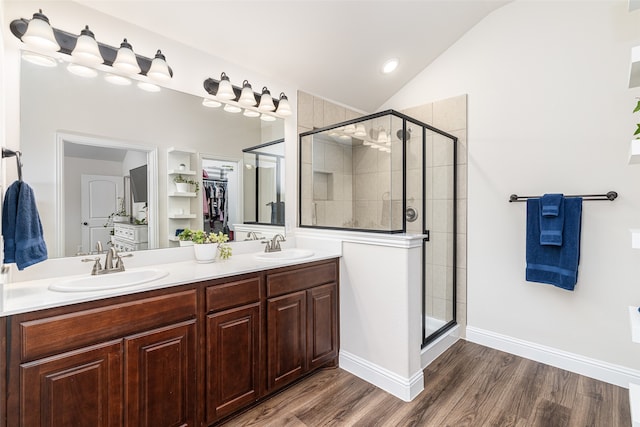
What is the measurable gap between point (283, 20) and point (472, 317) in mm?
2928

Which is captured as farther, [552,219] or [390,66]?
[390,66]

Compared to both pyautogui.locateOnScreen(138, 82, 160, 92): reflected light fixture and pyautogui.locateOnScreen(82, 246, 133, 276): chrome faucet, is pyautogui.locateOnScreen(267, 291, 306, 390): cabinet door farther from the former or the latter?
pyautogui.locateOnScreen(138, 82, 160, 92): reflected light fixture

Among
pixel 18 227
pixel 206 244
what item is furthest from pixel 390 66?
pixel 18 227

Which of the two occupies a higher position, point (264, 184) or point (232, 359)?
point (264, 184)

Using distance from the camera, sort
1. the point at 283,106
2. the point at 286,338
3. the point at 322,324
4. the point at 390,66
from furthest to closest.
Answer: the point at 390,66 → the point at 283,106 → the point at 322,324 → the point at 286,338

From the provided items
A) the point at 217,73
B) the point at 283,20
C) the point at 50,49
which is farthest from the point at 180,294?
the point at 283,20

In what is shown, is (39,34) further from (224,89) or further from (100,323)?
(100,323)

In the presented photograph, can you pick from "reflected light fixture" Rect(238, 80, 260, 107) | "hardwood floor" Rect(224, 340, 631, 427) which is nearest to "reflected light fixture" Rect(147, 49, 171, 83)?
"reflected light fixture" Rect(238, 80, 260, 107)

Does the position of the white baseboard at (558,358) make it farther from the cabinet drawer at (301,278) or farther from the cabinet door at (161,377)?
the cabinet door at (161,377)

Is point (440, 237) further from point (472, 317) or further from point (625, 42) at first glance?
point (625, 42)

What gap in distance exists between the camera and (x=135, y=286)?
1416mm

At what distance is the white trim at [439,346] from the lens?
241 centimetres

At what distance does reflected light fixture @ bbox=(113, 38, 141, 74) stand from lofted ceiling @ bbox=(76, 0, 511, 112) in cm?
23

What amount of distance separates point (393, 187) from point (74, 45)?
6.95 feet
